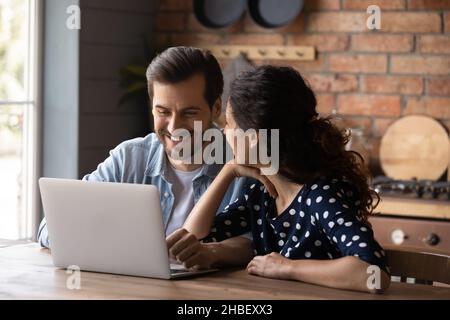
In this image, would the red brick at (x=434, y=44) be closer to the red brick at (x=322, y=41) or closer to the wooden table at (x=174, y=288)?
the red brick at (x=322, y=41)

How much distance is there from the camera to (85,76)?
383 centimetres

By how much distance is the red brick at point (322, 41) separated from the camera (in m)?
3.90

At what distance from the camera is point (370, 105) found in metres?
3.87

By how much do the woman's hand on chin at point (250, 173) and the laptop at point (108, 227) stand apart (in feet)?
0.93

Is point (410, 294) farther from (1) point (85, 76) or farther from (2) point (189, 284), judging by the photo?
(1) point (85, 76)

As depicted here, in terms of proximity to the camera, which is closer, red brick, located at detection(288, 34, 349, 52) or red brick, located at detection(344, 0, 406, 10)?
red brick, located at detection(344, 0, 406, 10)

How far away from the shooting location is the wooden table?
6.01 ft

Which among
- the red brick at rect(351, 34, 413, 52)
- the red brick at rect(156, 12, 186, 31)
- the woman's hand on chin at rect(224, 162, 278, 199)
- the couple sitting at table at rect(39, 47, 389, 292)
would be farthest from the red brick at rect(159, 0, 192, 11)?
the woman's hand on chin at rect(224, 162, 278, 199)

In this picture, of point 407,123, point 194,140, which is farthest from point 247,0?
point 194,140

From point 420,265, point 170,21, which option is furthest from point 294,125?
point 170,21

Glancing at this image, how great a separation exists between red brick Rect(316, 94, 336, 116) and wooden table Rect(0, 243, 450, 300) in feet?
6.40

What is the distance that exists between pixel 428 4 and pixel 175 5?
1.26m

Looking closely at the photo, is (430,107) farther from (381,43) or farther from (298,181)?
(298,181)

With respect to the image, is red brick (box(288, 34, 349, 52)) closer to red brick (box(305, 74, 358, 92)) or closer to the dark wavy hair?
red brick (box(305, 74, 358, 92))
